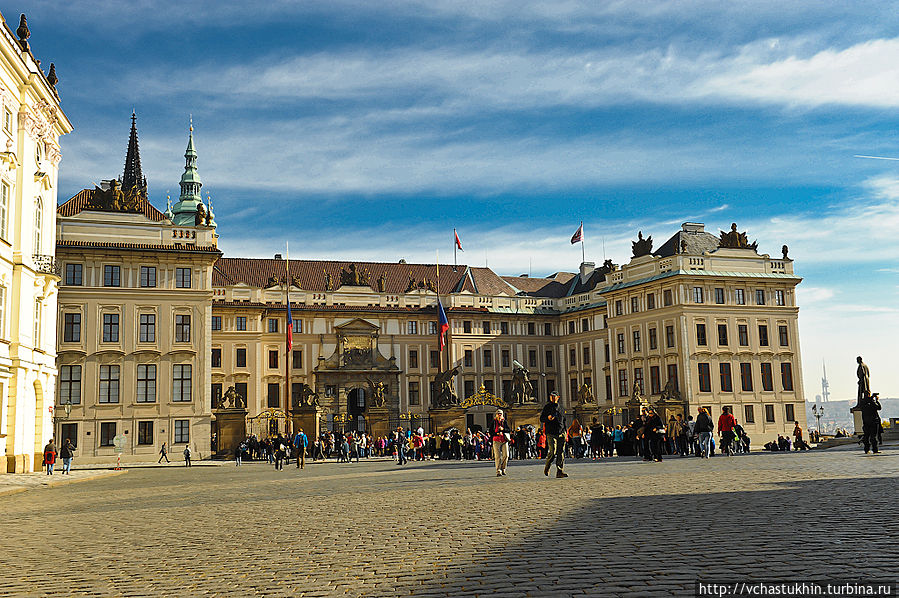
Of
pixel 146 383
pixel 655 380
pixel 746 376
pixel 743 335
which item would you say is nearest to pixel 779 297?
pixel 743 335

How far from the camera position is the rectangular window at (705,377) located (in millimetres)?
69250

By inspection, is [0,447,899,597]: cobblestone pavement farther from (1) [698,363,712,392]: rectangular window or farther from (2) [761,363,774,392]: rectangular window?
(2) [761,363,774,392]: rectangular window

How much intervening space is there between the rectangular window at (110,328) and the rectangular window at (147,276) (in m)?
2.80

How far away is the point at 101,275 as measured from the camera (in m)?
57.6

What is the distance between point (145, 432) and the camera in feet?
188

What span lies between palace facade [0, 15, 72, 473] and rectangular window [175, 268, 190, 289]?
64.9ft

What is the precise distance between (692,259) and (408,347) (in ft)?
91.8

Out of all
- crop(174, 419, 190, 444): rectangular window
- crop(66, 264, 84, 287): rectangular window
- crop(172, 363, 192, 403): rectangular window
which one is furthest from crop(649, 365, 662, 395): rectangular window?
crop(66, 264, 84, 287): rectangular window

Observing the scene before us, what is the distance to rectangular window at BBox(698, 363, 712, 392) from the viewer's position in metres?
69.2

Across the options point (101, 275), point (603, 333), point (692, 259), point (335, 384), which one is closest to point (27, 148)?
point (101, 275)

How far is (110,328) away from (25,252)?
77.0ft

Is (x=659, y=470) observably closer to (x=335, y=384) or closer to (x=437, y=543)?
(x=437, y=543)

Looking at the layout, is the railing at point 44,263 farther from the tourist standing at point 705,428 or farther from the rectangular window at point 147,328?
the tourist standing at point 705,428

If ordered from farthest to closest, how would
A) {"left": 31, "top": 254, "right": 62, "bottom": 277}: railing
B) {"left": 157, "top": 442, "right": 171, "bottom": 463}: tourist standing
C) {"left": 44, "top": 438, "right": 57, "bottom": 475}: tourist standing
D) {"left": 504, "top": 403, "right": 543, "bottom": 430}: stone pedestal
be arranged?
1. {"left": 504, "top": 403, "right": 543, "bottom": 430}: stone pedestal
2. {"left": 157, "top": 442, "right": 171, "bottom": 463}: tourist standing
3. {"left": 31, "top": 254, "right": 62, "bottom": 277}: railing
4. {"left": 44, "top": 438, "right": 57, "bottom": 475}: tourist standing
